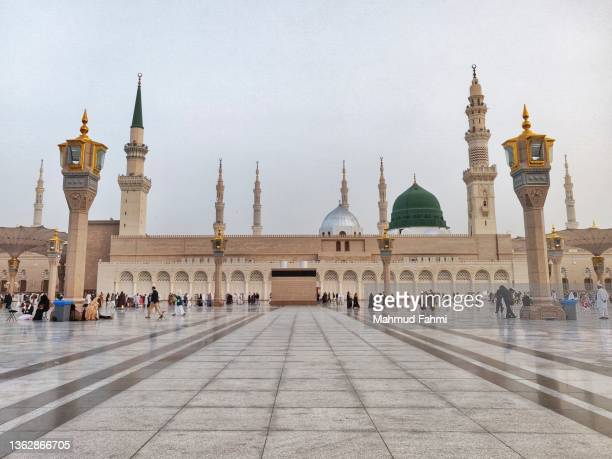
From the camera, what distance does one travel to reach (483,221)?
180ft

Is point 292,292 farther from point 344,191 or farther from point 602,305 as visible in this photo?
point 344,191

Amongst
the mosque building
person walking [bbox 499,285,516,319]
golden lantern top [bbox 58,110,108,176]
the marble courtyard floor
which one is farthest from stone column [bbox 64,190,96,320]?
the mosque building

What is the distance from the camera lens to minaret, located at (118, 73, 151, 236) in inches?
2148

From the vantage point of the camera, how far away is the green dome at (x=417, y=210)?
64.1 m

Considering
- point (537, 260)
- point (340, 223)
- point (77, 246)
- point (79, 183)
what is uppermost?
point (340, 223)

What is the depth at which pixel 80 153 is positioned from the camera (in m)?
14.8

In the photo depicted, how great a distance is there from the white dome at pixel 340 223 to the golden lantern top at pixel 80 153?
161 feet

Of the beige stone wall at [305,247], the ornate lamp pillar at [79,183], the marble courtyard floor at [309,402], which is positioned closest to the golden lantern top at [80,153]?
the ornate lamp pillar at [79,183]

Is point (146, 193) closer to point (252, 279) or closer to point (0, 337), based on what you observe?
point (252, 279)

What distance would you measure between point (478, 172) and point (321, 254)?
21.0 m

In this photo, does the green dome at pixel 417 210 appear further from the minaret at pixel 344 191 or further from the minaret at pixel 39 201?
the minaret at pixel 39 201

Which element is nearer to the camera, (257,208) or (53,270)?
(53,270)

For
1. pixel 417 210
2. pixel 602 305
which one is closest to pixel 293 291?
pixel 602 305

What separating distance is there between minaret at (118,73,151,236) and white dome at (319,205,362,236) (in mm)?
24971
